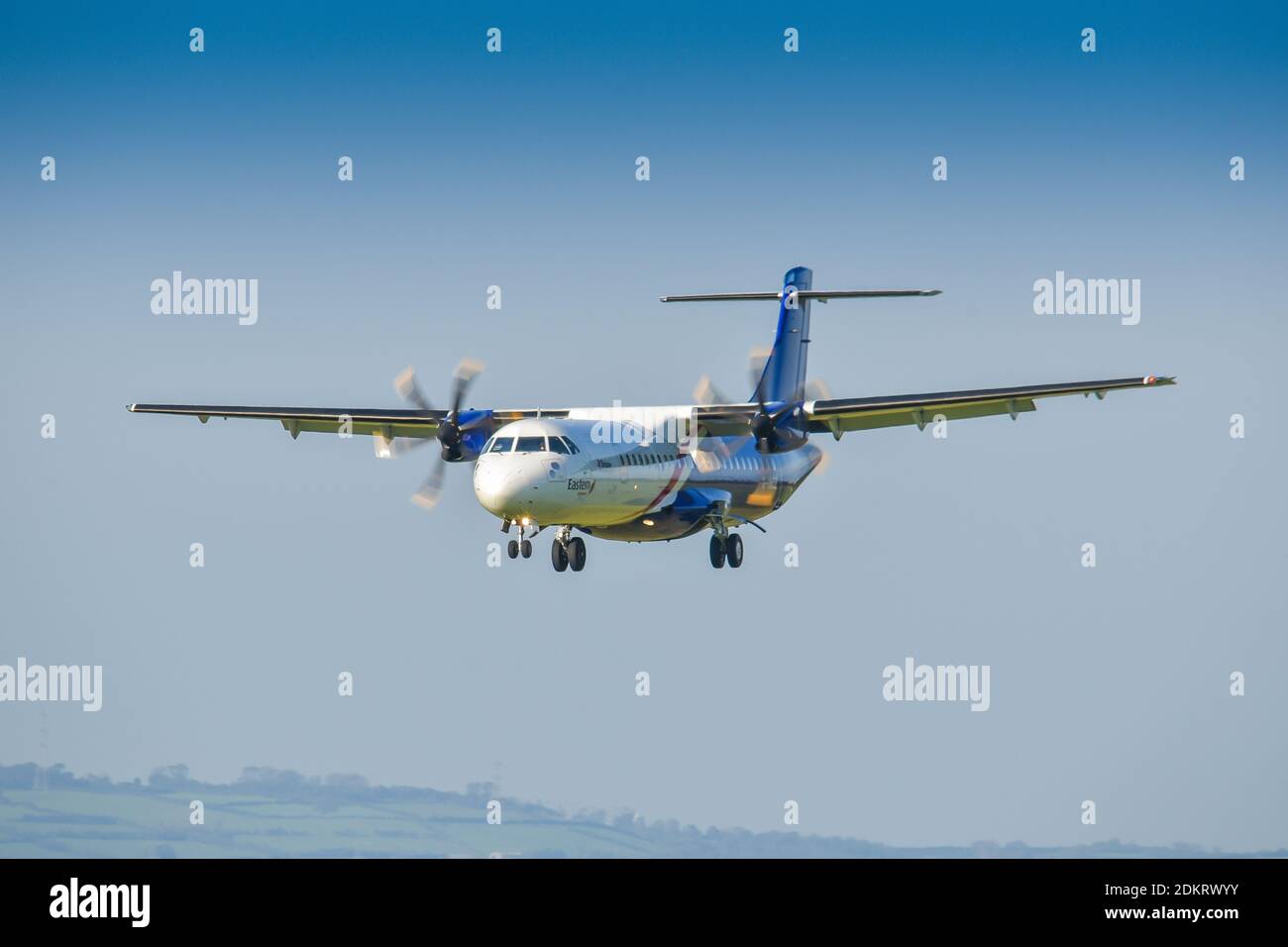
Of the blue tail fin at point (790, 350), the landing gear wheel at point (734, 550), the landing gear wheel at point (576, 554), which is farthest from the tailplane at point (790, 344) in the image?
the landing gear wheel at point (576, 554)

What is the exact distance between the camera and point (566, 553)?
35.4 meters

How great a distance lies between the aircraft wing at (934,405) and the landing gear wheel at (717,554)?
3.31 m

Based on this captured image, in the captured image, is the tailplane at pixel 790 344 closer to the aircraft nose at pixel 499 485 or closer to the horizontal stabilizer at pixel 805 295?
the horizontal stabilizer at pixel 805 295

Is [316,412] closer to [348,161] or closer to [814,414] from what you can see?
[348,161]

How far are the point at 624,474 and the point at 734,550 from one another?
17.7 feet

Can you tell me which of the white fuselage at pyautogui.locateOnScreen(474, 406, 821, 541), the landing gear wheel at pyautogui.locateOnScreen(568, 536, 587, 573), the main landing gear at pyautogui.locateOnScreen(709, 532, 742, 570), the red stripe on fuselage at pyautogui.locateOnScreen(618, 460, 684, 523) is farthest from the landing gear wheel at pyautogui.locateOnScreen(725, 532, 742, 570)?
the landing gear wheel at pyautogui.locateOnScreen(568, 536, 587, 573)

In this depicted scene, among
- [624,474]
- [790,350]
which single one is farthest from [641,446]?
[790,350]

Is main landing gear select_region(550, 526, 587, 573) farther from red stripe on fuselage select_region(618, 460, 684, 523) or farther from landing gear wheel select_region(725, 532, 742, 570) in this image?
landing gear wheel select_region(725, 532, 742, 570)

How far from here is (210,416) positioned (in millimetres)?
37688

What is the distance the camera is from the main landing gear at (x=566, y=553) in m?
35.4
